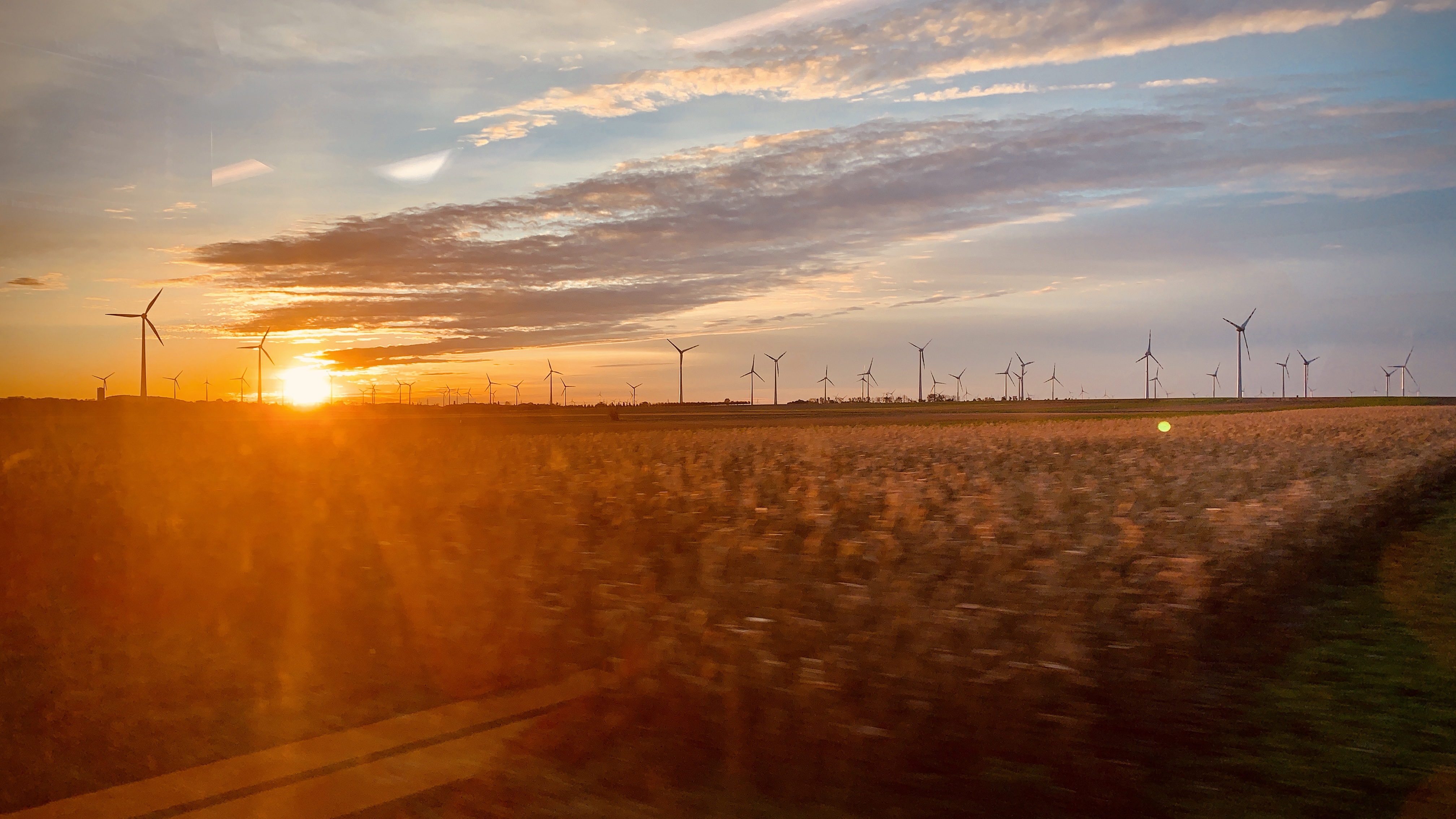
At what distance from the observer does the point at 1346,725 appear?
20.4 feet

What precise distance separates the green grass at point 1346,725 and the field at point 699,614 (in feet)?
1.17

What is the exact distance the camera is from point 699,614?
24.1ft

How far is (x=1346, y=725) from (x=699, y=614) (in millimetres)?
4761

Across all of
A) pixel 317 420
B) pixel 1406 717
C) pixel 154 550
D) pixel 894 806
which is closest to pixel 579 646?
pixel 894 806

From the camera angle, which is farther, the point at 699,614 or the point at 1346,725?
the point at 699,614

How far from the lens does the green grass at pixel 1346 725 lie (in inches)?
201

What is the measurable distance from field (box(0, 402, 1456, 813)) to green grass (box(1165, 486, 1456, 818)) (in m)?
0.36

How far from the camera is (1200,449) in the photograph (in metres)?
25.6

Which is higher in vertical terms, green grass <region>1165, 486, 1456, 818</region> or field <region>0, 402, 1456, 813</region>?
field <region>0, 402, 1456, 813</region>

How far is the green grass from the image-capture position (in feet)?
16.7

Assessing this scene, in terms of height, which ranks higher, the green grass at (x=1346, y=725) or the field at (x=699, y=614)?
the field at (x=699, y=614)

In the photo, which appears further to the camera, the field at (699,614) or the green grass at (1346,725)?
the field at (699,614)

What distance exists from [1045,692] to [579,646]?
3.92m

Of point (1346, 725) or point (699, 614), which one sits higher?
point (699, 614)
